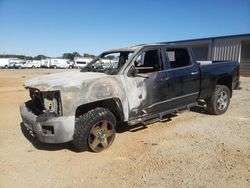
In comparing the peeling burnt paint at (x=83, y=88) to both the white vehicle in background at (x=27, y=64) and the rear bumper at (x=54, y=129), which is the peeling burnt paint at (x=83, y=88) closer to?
the rear bumper at (x=54, y=129)

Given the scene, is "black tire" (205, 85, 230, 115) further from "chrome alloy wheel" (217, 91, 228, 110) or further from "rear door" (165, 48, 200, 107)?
"rear door" (165, 48, 200, 107)

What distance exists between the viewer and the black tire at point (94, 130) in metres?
4.86

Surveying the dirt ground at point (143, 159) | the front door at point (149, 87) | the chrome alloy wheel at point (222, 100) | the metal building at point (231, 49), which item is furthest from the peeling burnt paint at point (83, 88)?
the metal building at point (231, 49)

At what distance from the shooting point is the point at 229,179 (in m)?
4.02

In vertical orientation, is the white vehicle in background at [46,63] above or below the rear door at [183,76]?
below

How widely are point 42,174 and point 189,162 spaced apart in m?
2.33

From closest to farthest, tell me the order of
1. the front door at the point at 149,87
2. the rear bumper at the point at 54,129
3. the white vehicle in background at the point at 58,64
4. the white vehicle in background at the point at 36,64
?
the rear bumper at the point at 54,129 < the front door at the point at 149,87 < the white vehicle in background at the point at 58,64 < the white vehicle in background at the point at 36,64

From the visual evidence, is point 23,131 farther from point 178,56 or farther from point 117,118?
point 178,56

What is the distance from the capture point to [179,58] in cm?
716

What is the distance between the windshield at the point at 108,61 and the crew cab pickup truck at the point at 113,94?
0.02 metres

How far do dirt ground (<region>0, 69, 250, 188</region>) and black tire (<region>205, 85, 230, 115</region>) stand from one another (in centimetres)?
89

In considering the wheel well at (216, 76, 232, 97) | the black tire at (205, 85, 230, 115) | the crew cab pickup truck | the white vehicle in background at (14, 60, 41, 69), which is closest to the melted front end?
the crew cab pickup truck

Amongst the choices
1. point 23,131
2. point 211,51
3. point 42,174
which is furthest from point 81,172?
point 211,51

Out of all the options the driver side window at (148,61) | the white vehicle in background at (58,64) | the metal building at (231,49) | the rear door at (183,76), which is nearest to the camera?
the driver side window at (148,61)
